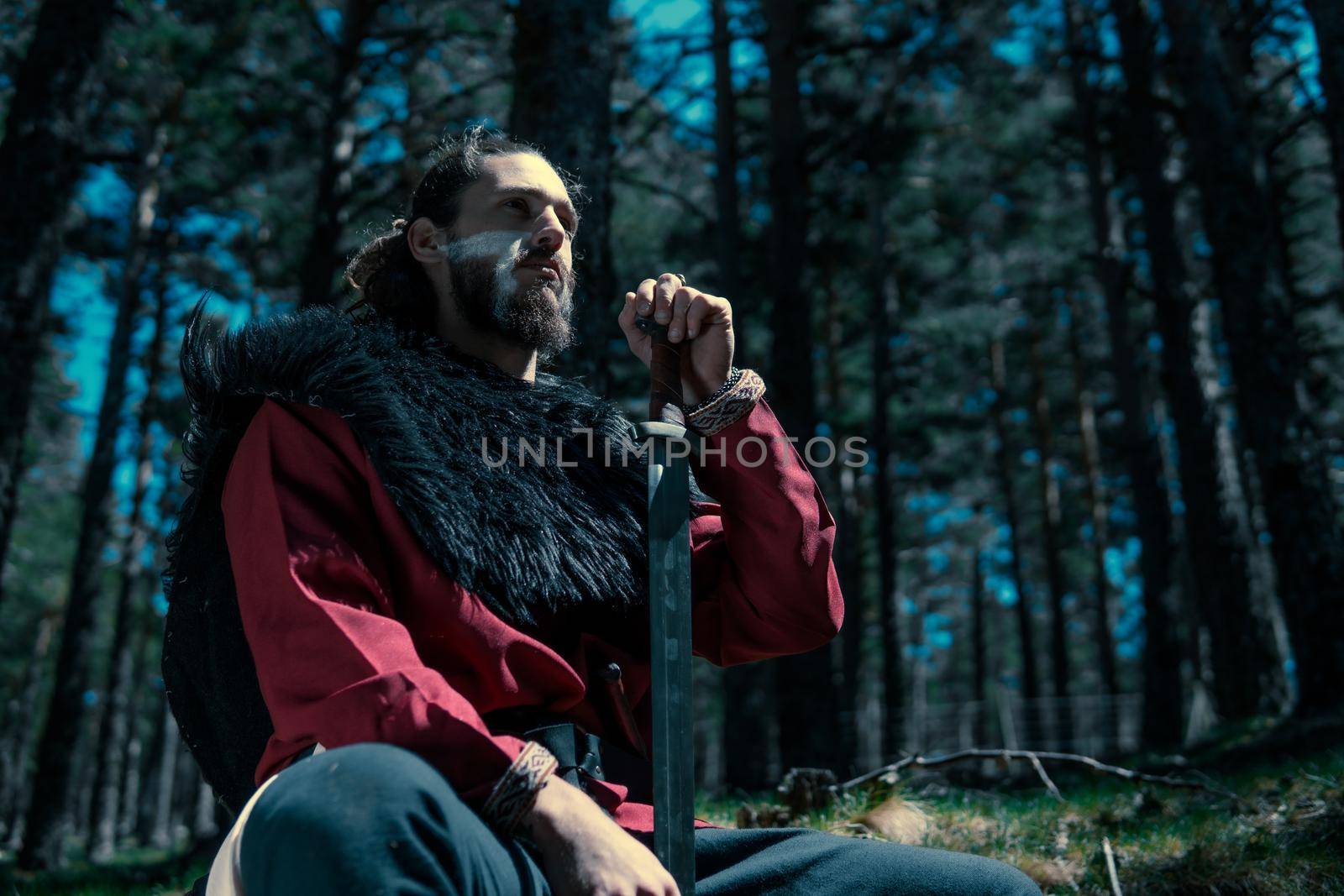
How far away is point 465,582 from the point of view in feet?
6.46

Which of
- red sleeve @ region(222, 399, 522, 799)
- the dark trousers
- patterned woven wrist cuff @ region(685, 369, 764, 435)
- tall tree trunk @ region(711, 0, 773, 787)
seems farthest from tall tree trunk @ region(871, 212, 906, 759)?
the dark trousers

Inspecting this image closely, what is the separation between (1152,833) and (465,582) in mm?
2882

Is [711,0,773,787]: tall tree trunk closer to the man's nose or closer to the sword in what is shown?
the man's nose

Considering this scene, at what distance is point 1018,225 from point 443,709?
21335 mm

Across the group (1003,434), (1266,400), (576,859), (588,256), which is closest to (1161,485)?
(1266,400)

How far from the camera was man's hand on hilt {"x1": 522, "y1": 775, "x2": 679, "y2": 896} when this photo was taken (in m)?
1.51

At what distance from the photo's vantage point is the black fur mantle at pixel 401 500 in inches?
80.7

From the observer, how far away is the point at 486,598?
2027 millimetres

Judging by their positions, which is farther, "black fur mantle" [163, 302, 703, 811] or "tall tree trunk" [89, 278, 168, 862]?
"tall tree trunk" [89, 278, 168, 862]

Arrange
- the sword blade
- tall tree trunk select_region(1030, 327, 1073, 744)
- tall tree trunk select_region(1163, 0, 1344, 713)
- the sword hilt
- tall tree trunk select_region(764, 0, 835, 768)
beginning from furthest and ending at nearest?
tall tree trunk select_region(1030, 327, 1073, 744) < tall tree trunk select_region(764, 0, 835, 768) < tall tree trunk select_region(1163, 0, 1344, 713) < the sword hilt < the sword blade

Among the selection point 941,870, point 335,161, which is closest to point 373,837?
point 941,870

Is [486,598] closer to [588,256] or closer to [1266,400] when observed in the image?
[588,256]

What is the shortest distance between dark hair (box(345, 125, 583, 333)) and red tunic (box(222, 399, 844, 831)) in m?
0.67

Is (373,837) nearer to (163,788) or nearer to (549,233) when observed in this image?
(549,233)
